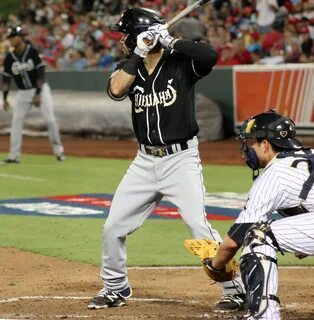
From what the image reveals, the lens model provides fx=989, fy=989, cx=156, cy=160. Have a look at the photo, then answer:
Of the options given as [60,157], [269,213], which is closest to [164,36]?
[269,213]

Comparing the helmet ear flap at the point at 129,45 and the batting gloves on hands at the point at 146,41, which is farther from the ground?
the batting gloves on hands at the point at 146,41

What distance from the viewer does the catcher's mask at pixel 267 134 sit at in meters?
5.70

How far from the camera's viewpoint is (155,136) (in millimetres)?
6754

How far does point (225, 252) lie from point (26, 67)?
10733 mm

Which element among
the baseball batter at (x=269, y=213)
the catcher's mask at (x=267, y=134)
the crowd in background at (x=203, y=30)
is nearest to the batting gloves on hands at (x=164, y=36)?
the catcher's mask at (x=267, y=134)

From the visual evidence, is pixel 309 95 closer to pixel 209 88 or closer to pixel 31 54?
pixel 209 88

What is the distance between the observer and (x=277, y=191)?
5.42 metres

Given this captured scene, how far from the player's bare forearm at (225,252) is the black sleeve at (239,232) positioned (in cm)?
4

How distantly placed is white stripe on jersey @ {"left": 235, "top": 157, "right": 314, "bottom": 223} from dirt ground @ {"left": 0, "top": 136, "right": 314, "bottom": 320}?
1.05 meters

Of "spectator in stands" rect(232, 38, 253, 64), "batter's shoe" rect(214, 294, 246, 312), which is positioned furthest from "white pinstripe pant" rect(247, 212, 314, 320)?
"spectator in stands" rect(232, 38, 253, 64)

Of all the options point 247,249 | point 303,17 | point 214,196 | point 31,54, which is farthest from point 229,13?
point 247,249

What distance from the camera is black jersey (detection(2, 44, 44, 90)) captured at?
16.0 metres

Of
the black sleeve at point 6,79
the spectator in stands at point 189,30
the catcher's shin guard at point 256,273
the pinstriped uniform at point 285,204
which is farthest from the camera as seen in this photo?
the spectator in stands at point 189,30

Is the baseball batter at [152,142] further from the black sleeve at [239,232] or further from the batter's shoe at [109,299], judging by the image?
the black sleeve at [239,232]
